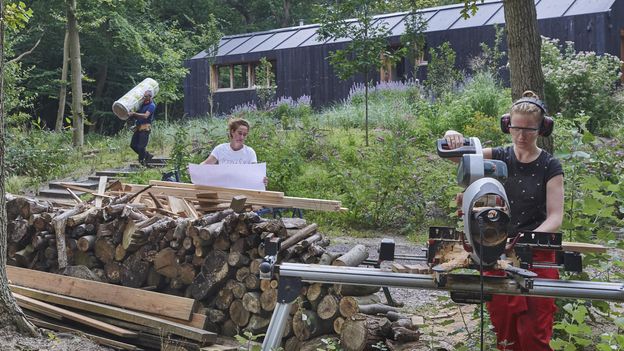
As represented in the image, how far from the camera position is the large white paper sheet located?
8.09m

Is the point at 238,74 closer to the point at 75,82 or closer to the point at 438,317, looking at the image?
the point at 75,82

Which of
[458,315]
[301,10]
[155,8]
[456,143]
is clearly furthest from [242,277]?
[301,10]

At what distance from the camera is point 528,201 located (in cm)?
427

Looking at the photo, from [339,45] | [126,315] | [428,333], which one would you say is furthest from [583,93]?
[126,315]

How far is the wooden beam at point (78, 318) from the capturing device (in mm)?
6475

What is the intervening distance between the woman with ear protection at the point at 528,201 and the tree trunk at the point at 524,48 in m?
2.45

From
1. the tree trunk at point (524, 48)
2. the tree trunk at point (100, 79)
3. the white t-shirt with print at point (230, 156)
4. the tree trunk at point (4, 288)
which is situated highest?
the tree trunk at point (100, 79)

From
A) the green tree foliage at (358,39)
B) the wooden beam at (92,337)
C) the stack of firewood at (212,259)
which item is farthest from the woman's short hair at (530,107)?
the green tree foliage at (358,39)

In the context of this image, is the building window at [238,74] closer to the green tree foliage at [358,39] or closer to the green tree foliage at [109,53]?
the green tree foliage at [109,53]

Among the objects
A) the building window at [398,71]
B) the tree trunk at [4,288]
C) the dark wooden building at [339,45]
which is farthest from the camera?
the building window at [398,71]

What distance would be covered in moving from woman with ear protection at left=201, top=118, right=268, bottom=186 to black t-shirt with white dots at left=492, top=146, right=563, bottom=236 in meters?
4.66

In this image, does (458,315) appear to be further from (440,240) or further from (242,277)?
(440,240)

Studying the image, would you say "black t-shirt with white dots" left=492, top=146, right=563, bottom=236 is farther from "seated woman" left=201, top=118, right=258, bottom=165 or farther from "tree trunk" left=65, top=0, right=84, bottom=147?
"tree trunk" left=65, top=0, right=84, bottom=147

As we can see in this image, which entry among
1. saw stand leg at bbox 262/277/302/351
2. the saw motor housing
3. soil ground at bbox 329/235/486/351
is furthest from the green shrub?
the saw motor housing
